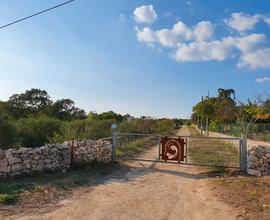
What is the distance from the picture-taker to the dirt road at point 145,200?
7.25 metres

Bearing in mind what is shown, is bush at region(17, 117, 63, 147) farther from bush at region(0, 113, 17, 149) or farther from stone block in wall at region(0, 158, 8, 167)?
stone block in wall at region(0, 158, 8, 167)

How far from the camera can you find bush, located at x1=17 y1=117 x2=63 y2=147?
2630 cm

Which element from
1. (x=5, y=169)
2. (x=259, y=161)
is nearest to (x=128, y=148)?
(x=259, y=161)

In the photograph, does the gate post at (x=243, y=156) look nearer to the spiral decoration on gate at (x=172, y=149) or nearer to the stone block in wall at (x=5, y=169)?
the spiral decoration on gate at (x=172, y=149)

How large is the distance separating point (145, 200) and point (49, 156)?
4.88m

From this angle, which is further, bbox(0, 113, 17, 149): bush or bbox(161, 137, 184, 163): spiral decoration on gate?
bbox(0, 113, 17, 149): bush

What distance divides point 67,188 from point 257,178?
6357mm

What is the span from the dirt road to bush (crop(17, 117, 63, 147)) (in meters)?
16.0

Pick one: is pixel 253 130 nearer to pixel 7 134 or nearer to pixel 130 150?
pixel 130 150

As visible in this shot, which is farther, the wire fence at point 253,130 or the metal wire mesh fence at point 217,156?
the wire fence at point 253,130

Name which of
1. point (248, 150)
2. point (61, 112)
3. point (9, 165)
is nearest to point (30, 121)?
point (9, 165)

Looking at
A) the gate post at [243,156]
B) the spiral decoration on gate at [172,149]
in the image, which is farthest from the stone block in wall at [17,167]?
the gate post at [243,156]

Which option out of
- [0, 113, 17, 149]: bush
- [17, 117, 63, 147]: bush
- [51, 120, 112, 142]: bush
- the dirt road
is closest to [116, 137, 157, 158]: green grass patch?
[51, 120, 112, 142]: bush

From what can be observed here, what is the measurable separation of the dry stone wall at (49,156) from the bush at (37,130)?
12.5 m
